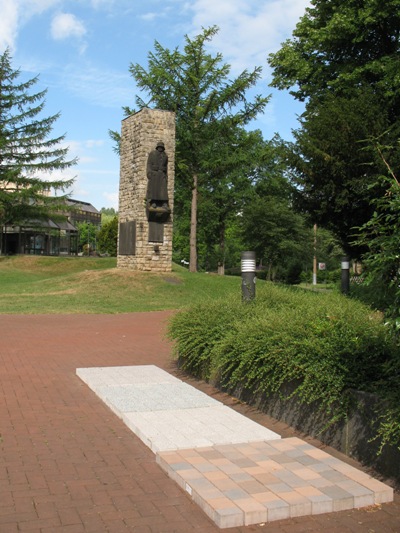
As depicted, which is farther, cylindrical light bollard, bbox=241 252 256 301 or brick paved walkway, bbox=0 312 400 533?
cylindrical light bollard, bbox=241 252 256 301

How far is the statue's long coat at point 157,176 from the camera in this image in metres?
24.2

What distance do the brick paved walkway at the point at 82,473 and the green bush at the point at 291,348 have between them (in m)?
0.38

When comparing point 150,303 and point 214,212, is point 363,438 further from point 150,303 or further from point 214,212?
point 214,212

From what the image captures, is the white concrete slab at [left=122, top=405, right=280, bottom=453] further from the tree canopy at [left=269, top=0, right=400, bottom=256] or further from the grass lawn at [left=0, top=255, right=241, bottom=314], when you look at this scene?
the tree canopy at [left=269, top=0, right=400, bottom=256]

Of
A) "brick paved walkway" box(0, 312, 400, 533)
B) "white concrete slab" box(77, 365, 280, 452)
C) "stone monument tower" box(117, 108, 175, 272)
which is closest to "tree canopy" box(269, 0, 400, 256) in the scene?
"stone monument tower" box(117, 108, 175, 272)

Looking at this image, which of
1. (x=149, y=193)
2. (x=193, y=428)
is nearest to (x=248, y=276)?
(x=193, y=428)

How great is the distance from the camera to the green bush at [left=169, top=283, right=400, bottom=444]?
4.87 metres

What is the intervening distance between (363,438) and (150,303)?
15830mm

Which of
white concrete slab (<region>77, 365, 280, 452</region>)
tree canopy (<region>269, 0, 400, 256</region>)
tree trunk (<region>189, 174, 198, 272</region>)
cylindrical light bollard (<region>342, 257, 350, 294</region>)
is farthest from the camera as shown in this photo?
tree trunk (<region>189, 174, 198, 272</region>)

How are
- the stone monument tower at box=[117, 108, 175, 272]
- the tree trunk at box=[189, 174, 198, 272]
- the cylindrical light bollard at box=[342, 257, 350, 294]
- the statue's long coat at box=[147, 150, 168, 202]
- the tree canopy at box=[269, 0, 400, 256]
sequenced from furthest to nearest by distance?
the tree trunk at box=[189, 174, 198, 272] < the stone monument tower at box=[117, 108, 175, 272] < the statue's long coat at box=[147, 150, 168, 202] < the tree canopy at box=[269, 0, 400, 256] < the cylindrical light bollard at box=[342, 257, 350, 294]

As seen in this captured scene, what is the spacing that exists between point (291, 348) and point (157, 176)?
19.5 m

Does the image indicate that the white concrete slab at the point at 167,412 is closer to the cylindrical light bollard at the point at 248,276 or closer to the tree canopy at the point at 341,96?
the cylindrical light bollard at the point at 248,276

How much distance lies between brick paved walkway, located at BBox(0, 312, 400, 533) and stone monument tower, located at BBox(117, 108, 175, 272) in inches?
636

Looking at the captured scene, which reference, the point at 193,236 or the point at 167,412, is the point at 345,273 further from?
the point at 193,236
